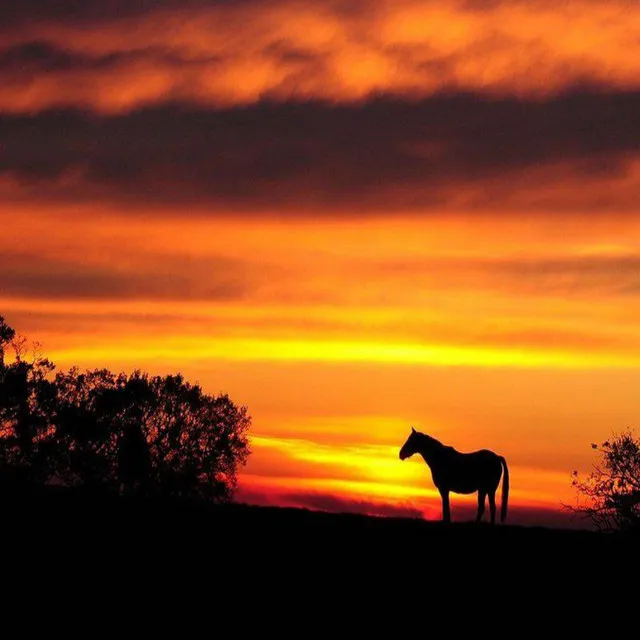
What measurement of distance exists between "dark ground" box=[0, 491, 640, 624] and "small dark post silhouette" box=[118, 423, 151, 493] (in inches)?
1473

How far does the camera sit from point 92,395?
7344cm

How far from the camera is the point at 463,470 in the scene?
40.3 meters

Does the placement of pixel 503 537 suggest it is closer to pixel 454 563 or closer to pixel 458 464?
pixel 454 563

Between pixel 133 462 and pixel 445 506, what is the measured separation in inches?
1394

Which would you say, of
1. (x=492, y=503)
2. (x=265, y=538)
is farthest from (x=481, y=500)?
(x=265, y=538)

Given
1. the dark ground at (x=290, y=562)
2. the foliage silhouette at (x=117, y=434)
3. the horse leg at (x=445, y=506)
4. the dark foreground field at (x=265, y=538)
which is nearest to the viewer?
the dark ground at (x=290, y=562)

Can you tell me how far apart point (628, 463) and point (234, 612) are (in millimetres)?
41281

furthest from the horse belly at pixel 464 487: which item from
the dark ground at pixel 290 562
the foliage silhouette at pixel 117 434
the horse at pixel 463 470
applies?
the foliage silhouette at pixel 117 434

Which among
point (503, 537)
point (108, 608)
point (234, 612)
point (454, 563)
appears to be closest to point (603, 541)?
point (503, 537)

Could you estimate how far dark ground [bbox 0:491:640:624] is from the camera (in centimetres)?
2327

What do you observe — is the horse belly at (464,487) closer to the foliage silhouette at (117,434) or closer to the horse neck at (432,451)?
the horse neck at (432,451)

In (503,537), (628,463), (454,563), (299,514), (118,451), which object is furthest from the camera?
(118,451)

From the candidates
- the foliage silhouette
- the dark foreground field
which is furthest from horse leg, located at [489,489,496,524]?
the foliage silhouette

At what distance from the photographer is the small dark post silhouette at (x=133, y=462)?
7006cm
